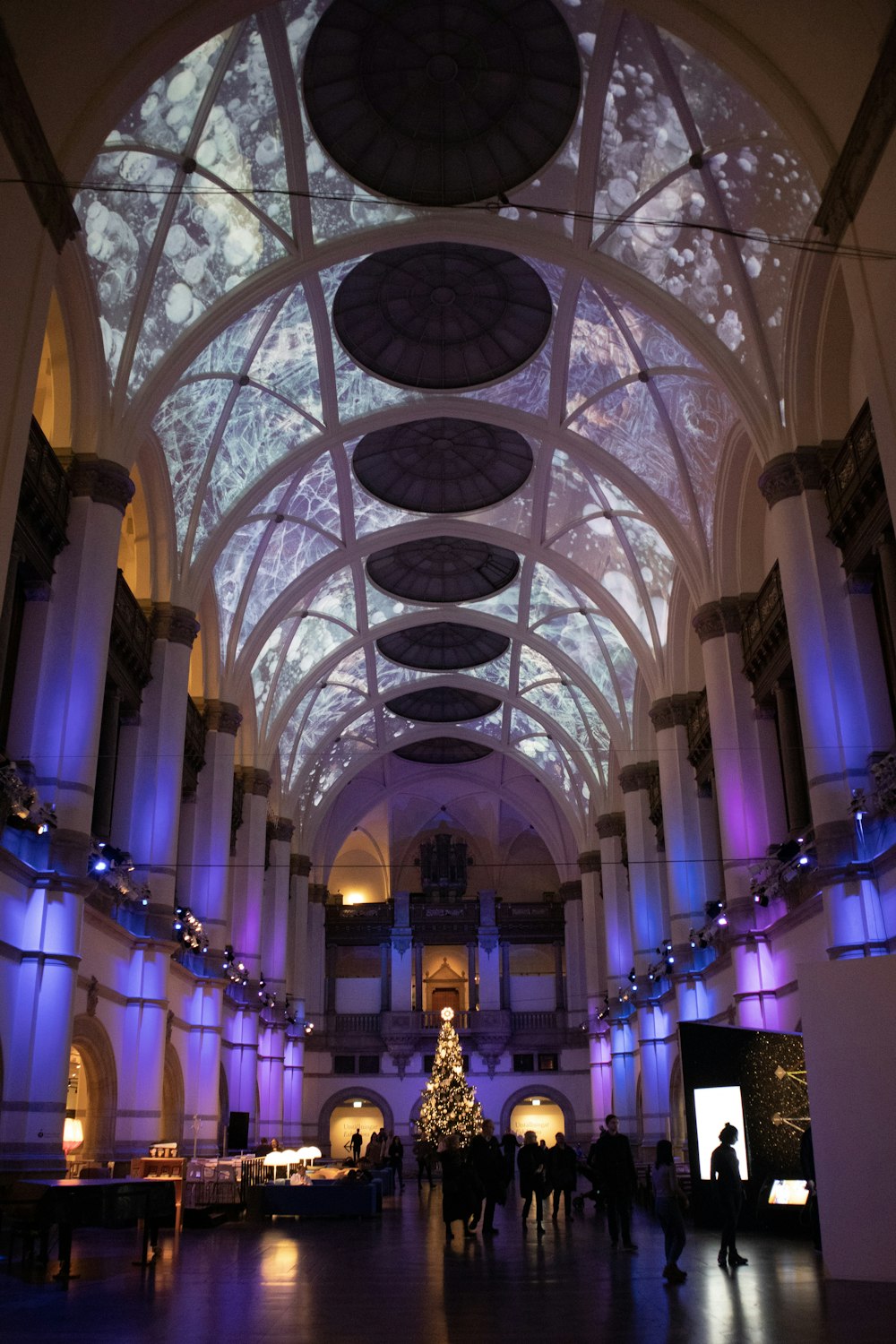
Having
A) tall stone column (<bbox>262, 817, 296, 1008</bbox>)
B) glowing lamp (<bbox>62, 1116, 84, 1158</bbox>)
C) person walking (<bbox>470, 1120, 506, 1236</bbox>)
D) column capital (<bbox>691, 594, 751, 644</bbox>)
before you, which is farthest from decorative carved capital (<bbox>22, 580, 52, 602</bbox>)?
tall stone column (<bbox>262, 817, 296, 1008</bbox>)

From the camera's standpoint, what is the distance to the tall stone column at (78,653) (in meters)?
15.3

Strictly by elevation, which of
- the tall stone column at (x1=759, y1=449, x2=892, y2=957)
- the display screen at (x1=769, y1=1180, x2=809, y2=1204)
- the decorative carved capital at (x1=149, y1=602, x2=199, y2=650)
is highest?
the decorative carved capital at (x1=149, y1=602, x2=199, y2=650)

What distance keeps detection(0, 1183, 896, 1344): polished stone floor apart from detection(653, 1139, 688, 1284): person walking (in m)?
0.25

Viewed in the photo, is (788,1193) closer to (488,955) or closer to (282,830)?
(282,830)

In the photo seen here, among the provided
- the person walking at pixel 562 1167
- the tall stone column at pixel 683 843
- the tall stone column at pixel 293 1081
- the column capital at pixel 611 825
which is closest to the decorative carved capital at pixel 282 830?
the tall stone column at pixel 293 1081

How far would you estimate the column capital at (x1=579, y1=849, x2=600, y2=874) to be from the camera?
1521 inches

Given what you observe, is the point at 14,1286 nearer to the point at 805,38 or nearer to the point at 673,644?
the point at 805,38

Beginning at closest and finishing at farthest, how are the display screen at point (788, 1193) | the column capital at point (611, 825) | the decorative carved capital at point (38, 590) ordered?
the display screen at point (788, 1193), the decorative carved capital at point (38, 590), the column capital at point (611, 825)

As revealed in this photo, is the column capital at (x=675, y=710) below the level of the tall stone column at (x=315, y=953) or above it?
above

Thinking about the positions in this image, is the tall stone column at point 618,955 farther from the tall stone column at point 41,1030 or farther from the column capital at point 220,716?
the tall stone column at point 41,1030

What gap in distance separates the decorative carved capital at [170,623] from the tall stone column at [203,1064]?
7.34m

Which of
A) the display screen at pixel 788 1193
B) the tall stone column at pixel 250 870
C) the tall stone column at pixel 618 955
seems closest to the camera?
the display screen at pixel 788 1193

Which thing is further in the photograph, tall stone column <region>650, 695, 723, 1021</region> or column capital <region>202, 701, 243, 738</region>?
column capital <region>202, 701, 243, 738</region>

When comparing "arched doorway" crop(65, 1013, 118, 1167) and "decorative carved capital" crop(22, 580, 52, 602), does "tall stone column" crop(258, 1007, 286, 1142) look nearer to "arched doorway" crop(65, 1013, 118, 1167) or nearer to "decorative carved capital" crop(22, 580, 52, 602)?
"arched doorway" crop(65, 1013, 118, 1167)
